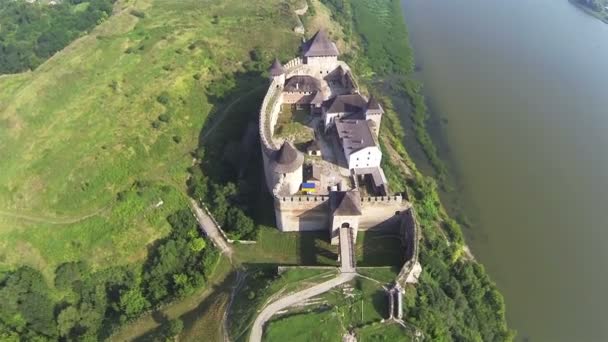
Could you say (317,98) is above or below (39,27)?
above

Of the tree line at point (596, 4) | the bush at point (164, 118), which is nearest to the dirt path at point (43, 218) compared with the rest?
the bush at point (164, 118)

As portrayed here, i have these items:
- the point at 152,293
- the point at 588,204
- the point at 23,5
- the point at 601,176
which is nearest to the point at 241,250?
the point at 152,293

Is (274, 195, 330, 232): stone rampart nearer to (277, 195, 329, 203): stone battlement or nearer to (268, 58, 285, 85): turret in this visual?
(277, 195, 329, 203): stone battlement

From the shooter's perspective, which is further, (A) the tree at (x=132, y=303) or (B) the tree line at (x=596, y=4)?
(B) the tree line at (x=596, y=4)

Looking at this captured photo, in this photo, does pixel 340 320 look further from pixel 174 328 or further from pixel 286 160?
pixel 286 160

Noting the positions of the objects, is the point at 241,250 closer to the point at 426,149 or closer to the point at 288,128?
the point at 288,128

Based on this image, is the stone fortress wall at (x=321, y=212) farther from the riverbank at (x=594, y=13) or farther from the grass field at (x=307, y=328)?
the riverbank at (x=594, y=13)

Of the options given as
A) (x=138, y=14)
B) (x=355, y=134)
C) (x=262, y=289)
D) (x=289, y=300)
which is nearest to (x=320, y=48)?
(x=355, y=134)
